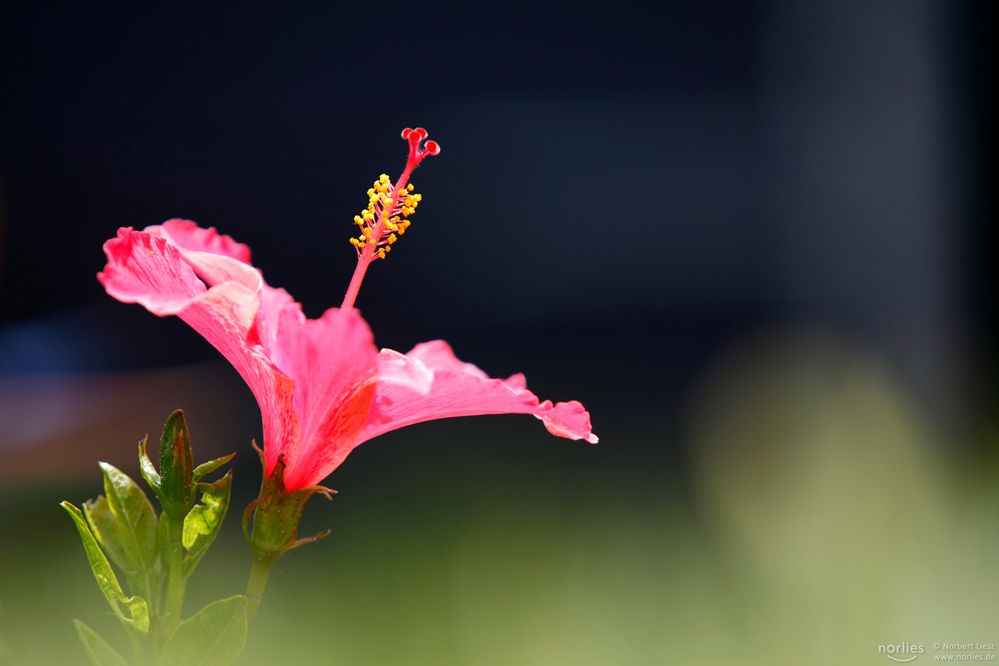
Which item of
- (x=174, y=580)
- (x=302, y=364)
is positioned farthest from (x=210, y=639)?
(x=302, y=364)

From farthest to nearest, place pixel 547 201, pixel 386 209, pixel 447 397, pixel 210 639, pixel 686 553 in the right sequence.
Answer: pixel 547 201 → pixel 686 553 → pixel 386 209 → pixel 447 397 → pixel 210 639

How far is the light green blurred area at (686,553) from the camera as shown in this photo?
1.94 meters

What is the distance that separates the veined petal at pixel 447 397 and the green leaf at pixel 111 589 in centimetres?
17

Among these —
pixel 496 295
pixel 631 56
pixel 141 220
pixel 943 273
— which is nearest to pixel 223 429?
pixel 141 220

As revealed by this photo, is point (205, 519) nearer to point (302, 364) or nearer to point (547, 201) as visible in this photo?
point (302, 364)

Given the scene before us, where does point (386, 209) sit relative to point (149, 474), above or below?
above

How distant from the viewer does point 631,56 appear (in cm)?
341

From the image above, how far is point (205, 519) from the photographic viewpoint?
0.60 m

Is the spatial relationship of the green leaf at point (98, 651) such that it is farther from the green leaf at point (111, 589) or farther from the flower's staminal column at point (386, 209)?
the flower's staminal column at point (386, 209)

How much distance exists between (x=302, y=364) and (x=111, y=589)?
0.16 m

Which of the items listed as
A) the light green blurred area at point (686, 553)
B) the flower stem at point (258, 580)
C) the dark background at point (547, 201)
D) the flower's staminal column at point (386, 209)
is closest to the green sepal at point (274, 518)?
the flower stem at point (258, 580)

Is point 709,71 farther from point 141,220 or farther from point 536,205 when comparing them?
point 141,220

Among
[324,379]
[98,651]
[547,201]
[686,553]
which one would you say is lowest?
[98,651]

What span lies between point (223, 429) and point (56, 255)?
68cm
